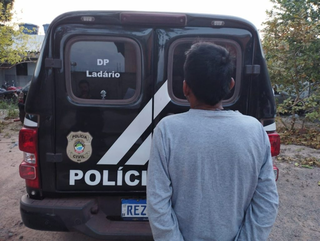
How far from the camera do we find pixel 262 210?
136cm

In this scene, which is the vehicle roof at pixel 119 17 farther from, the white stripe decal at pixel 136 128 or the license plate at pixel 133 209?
the license plate at pixel 133 209

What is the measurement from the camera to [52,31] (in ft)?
7.63

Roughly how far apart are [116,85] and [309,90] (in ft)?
24.9

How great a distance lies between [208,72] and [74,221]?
180cm

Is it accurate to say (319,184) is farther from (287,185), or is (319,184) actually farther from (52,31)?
(52,31)

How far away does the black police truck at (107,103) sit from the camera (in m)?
2.35

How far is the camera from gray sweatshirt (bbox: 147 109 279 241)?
1.27 m

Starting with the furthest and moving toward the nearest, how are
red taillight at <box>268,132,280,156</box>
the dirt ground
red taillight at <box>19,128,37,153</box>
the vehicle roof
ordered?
the dirt ground
red taillight at <box>268,132,280,156</box>
red taillight at <box>19,128,37,153</box>
the vehicle roof

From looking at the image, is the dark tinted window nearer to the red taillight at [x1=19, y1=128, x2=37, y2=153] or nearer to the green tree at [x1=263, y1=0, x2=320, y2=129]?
the red taillight at [x1=19, y1=128, x2=37, y2=153]

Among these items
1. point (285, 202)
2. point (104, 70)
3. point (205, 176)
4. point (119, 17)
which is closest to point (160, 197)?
point (205, 176)

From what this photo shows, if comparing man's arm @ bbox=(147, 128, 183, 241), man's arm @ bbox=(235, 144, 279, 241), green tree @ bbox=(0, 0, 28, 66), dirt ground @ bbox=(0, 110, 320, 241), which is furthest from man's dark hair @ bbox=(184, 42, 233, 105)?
green tree @ bbox=(0, 0, 28, 66)

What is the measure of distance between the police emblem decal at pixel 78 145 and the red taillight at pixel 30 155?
0.29 metres

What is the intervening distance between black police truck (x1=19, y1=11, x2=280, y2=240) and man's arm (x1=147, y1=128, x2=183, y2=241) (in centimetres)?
118

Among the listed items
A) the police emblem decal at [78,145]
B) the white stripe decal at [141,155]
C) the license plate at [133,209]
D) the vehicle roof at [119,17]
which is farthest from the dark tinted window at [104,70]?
the license plate at [133,209]
